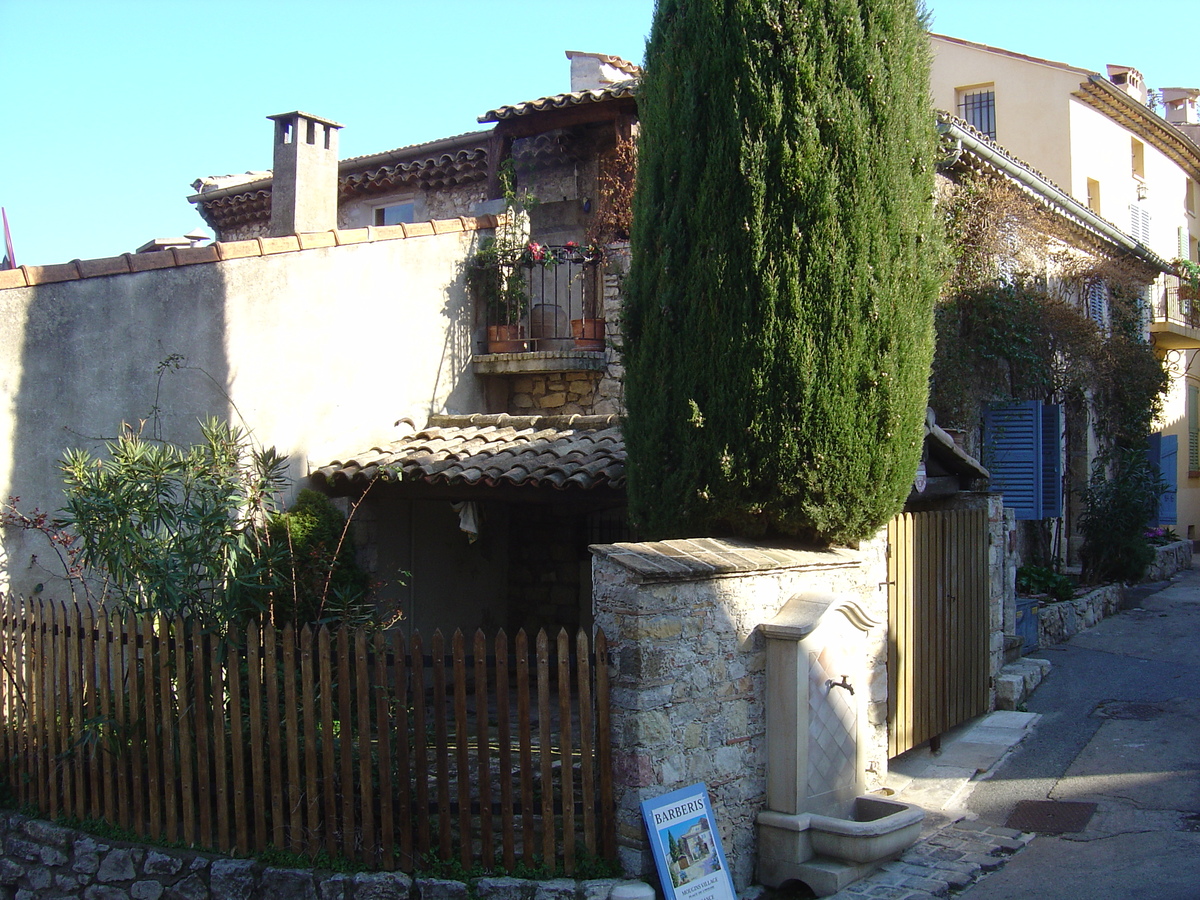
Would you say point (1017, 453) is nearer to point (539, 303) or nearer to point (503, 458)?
point (539, 303)

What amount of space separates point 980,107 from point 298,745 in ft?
60.9

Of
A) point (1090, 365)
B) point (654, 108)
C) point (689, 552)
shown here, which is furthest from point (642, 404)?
point (1090, 365)

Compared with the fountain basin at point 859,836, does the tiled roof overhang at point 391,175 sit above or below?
above

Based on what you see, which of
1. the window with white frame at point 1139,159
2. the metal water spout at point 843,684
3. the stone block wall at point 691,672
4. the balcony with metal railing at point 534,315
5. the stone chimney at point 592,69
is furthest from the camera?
the window with white frame at point 1139,159

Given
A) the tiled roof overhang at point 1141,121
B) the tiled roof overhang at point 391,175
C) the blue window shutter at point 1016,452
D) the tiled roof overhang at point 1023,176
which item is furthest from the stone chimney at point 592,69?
the tiled roof overhang at point 1141,121

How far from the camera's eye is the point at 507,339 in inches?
388

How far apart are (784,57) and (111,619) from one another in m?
5.15

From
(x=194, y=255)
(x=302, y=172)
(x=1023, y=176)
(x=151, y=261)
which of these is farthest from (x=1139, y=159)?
(x=151, y=261)

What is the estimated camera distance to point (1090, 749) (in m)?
7.60

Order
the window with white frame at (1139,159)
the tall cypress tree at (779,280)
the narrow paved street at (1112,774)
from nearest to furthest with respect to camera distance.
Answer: the narrow paved street at (1112,774)
the tall cypress tree at (779,280)
the window with white frame at (1139,159)

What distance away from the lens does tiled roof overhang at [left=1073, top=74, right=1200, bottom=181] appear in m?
18.3

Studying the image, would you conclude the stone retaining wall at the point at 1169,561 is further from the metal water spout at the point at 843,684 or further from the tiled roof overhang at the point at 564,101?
the metal water spout at the point at 843,684

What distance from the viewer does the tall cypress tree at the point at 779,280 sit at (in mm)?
5949

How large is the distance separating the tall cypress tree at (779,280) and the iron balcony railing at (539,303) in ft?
11.2
